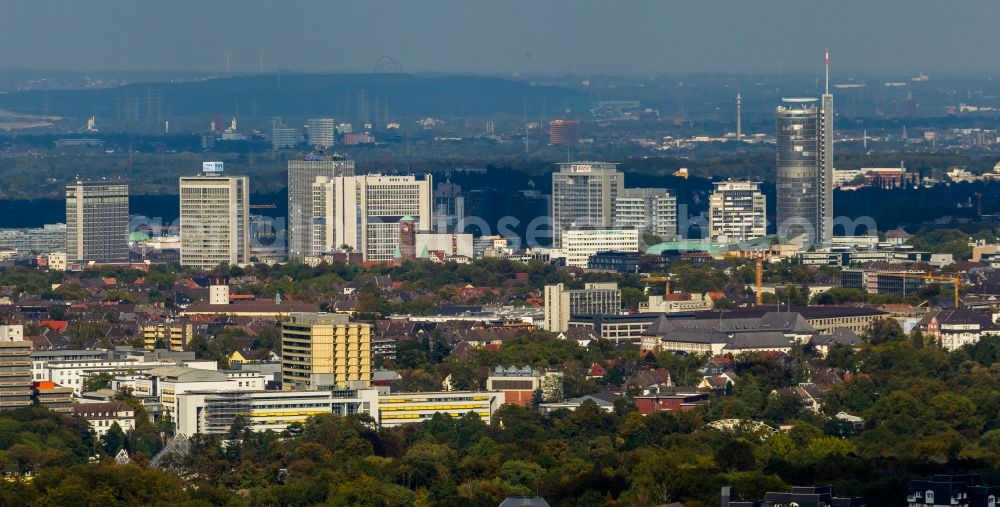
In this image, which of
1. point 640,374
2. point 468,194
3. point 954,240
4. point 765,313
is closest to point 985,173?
point 468,194

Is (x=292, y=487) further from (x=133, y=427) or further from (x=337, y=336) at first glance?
(x=337, y=336)

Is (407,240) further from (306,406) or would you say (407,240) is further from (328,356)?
(306,406)

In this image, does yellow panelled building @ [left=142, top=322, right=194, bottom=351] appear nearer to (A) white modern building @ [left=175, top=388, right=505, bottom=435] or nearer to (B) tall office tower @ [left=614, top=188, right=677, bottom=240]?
(A) white modern building @ [left=175, top=388, right=505, bottom=435]

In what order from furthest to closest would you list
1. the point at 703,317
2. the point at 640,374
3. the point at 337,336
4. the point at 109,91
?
the point at 109,91
the point at 703,317
the point at 640,374
the point at 337,336

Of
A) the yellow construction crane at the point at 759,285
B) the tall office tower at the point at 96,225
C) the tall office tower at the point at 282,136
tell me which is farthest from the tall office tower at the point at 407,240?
the tall office tower at the point at 282,136

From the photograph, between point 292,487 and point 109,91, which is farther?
point 109,91

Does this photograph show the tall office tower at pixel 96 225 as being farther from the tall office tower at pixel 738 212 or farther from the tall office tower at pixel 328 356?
the tall office tower at pixel 328 356
